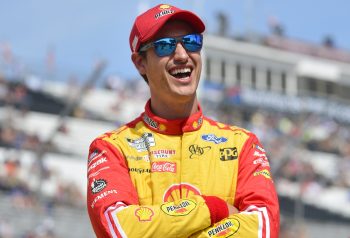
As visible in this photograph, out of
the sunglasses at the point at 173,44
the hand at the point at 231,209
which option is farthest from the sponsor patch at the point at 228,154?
the sunglasses at the point at 173,44

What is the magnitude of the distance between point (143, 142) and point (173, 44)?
438mm

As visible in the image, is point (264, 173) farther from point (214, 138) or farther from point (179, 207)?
point (179, 207)

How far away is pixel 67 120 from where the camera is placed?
32.5 metres

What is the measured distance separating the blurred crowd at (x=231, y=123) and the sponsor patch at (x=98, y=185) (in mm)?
15993

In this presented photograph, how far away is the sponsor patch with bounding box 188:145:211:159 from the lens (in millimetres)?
3779

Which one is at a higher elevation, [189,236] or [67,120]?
[189,236]

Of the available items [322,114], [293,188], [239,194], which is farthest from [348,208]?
[239,194]

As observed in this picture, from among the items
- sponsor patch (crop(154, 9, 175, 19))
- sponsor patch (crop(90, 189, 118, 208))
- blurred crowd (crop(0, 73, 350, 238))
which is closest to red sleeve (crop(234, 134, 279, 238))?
sponsor patch (crop(90, 189, 118, 208))

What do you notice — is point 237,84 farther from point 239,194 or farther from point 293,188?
point 239,194

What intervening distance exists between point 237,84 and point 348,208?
12.2 metres

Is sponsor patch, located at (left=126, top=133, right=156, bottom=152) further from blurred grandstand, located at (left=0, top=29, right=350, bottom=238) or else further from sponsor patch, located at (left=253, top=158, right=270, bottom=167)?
blurred grandstand, located at (left=0, top=29, right=350, bottom=238)

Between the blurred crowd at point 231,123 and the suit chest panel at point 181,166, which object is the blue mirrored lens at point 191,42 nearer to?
the suit chest panel at point 181,166

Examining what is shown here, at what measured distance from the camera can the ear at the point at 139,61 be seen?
393cm

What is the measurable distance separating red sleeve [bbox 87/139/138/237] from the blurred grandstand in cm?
1652
